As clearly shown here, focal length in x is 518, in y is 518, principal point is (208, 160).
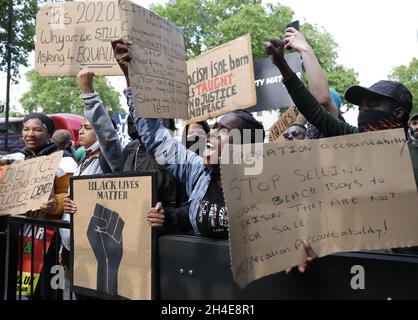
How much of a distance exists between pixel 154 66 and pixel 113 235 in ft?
3.21

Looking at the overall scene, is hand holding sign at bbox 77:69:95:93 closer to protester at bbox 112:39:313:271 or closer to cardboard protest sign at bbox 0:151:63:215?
protester at bbox 112:39:313:271

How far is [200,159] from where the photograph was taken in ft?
9.92

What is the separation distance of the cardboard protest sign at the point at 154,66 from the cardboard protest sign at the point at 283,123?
76.5 inches

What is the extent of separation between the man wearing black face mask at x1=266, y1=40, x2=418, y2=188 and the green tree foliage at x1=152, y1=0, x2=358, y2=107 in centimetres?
2324

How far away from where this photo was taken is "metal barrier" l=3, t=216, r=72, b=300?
11.0 feet

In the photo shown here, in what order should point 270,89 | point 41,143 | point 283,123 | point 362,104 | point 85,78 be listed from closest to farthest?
point 362,104, point 85,78, point 41,143, point 270,89, point 283,123

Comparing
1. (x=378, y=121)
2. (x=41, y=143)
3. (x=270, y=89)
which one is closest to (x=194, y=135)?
(x=270, y=89)

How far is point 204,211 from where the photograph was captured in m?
2.56

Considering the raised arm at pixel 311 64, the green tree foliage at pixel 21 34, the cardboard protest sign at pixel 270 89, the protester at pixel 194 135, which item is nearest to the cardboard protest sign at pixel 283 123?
the cardboard protest sign at pixel 270 89

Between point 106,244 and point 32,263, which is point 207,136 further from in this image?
point 32,263

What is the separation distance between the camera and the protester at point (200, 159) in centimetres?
254

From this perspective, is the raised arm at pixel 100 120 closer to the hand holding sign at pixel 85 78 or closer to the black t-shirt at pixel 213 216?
the hand holding sign at pixel 85 78

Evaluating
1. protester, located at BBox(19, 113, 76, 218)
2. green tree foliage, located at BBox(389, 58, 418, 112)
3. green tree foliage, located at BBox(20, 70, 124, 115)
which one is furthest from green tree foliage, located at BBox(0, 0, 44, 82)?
→ green tree foliage, located at BBox(389, 58, 418, 112)

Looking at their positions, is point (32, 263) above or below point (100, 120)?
below
